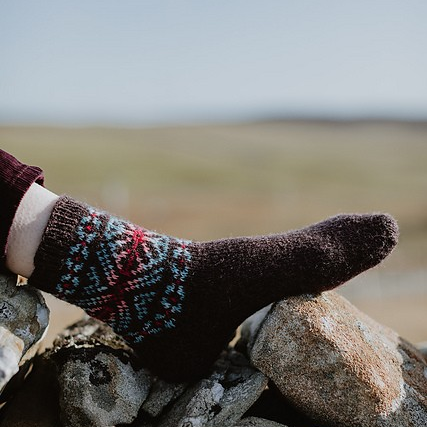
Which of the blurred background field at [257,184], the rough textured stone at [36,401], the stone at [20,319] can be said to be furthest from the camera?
the blurred background field at [257,184]

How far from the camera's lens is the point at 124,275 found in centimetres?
189

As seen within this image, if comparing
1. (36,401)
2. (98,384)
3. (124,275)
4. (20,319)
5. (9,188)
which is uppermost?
(9,188)

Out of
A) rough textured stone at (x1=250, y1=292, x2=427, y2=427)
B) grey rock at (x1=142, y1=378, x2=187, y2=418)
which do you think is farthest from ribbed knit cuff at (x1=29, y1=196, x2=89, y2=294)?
rough textured stone at (x1=250, y1=292, x2=427, y2=427)

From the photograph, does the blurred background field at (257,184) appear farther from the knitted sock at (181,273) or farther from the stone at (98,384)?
the stone at (98,384)

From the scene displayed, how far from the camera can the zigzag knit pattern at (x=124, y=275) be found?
186 centimetres

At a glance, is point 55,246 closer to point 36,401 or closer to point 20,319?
point 20,319

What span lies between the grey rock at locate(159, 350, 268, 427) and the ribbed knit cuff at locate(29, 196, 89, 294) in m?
0.50

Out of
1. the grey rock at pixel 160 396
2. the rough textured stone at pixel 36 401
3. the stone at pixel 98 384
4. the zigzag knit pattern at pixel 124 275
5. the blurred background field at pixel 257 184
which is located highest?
the zigzag knit pattern at pixel 124 275

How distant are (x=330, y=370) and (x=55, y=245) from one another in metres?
0.83

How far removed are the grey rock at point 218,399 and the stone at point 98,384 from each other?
0.40 feet

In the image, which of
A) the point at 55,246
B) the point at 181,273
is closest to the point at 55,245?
the point at 55,246

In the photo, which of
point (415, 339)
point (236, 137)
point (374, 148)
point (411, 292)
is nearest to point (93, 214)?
point (415, 339)

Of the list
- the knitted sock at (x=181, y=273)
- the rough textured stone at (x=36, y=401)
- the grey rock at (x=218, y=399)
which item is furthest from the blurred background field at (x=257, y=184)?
the rough textured stone at (x=36, y=401)

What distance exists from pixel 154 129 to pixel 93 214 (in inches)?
1993
